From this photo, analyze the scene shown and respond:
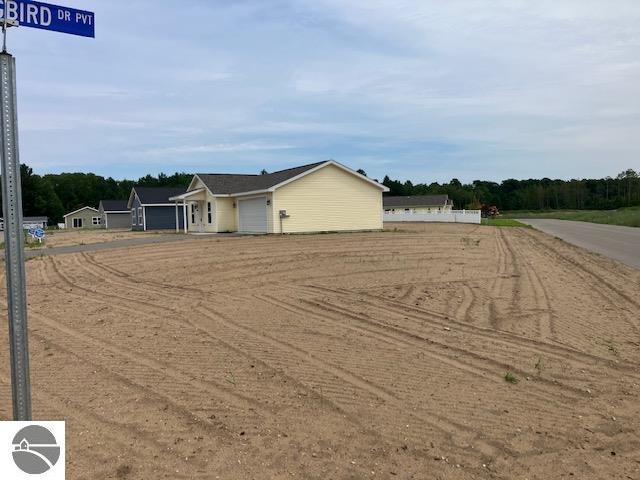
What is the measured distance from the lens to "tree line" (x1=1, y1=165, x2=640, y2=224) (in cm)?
9619

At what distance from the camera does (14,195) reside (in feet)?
8.52

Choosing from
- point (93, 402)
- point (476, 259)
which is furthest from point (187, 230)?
point (93, 402)

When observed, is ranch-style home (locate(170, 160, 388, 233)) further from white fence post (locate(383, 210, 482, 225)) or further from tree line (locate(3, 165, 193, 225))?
tree line (locate(3, 165, 193, 225))

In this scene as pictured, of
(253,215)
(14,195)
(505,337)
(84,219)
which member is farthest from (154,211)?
(14,195)

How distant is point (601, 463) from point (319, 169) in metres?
26.1

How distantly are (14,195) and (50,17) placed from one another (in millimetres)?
986

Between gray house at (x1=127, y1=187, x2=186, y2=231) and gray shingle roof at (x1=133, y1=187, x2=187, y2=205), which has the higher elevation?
gray shingle roof at (x1=133, y1=187, x2=187, y2=205)

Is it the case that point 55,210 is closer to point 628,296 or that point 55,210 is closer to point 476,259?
point 476,259

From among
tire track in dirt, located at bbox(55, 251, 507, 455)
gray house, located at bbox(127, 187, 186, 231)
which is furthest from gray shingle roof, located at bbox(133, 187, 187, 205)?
tire track in dirt, located at bbox(55, 251, 507, 455)

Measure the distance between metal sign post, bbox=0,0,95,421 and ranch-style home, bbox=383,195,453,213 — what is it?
7676cm

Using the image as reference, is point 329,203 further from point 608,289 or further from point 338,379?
point 338,379

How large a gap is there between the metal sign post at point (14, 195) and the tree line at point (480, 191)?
86.1 m

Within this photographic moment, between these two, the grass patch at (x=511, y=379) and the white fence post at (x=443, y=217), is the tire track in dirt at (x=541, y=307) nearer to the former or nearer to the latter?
the grass patch at (x=511, y=379)

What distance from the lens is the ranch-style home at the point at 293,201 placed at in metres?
28.2
